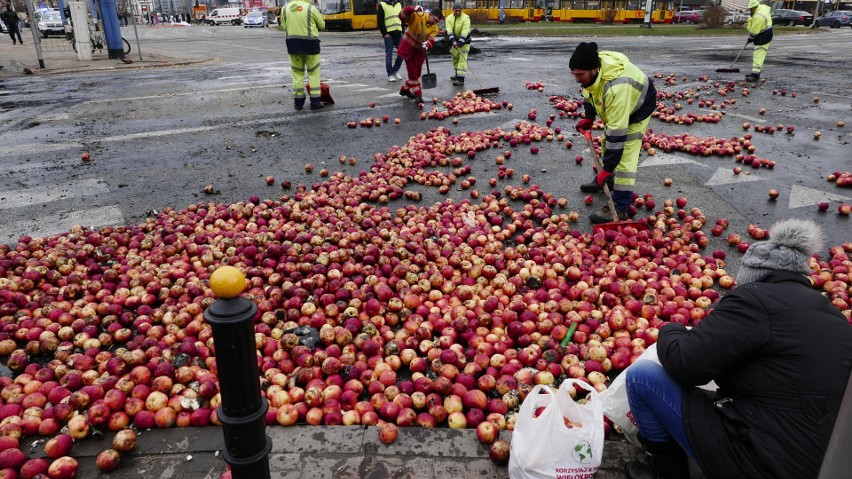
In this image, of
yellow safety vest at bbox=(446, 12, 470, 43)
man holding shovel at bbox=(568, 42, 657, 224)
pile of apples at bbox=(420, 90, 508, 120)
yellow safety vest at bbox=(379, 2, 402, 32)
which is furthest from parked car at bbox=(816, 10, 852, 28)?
man holding shovel at bbox=(568, 42, 657, 224)

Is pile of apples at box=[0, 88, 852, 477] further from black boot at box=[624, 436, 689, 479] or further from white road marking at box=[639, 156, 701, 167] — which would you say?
white road marking at box=[639, 156, 701, 167]

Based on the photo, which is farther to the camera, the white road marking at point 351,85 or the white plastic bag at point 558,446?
the white road marking at point 351,85

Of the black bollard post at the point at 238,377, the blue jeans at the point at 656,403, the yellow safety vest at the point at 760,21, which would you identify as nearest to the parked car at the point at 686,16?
the yellow safety vest at the point at 760,21

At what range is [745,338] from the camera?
86.0 inches

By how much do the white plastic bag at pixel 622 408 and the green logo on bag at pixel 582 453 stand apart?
533 millimetres

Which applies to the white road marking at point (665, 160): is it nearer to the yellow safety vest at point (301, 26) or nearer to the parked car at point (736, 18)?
the yellow safety vest at point (301, 26)

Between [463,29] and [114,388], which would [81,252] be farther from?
[463,29]

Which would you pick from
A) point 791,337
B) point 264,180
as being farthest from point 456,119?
point 791,337

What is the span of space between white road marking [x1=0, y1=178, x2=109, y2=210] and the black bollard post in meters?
5.97

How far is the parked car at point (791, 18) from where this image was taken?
47969 millimetres

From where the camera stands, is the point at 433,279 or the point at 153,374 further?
the point at 433,279

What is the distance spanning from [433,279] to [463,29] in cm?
1108

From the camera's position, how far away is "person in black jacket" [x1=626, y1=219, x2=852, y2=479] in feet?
6.84

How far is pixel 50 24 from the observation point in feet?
114
